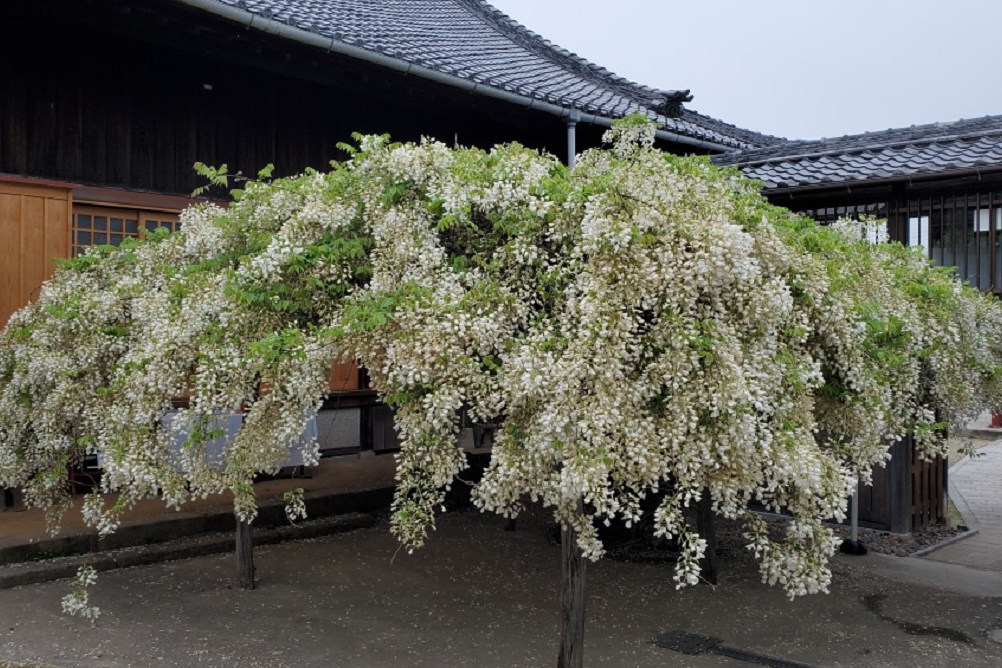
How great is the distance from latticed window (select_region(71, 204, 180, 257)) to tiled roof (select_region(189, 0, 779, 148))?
2.59 m

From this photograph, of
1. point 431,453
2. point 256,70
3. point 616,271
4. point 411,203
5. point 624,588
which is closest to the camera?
point 616,271

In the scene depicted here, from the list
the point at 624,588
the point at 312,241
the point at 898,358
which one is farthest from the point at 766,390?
the point at 624,588

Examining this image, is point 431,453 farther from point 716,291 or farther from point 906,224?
point 906,224

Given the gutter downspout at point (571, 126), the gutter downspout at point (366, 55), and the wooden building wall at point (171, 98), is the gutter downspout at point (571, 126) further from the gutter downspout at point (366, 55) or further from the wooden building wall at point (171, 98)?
the wooden building wall at point (171, 98)

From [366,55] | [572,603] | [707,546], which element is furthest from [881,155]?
[572,603]

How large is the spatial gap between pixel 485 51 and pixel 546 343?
11296mm

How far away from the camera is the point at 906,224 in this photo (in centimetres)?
1005

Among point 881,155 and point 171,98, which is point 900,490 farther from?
point 171,98

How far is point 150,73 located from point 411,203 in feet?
Result: 18.6

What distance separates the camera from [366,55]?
31.0 feet

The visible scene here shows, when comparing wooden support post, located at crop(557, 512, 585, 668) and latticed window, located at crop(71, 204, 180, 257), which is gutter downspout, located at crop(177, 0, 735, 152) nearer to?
latticed window, located at crop(71, 204, 180, 257)

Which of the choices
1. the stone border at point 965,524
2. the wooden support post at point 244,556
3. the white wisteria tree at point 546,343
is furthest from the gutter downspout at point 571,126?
the wooden support post at point 244,556

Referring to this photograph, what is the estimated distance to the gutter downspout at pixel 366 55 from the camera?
8.30m

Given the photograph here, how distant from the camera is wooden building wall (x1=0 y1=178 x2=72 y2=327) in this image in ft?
29.2
